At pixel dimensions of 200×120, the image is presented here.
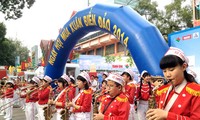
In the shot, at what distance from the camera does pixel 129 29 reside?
6375mm

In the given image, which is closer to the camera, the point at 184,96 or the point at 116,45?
the point at 184,96

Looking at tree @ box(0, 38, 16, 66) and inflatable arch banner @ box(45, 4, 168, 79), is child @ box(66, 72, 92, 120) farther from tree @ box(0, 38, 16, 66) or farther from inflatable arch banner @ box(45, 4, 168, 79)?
tree @ box(0, 38, 16, 66)

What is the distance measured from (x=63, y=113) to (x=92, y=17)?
3209 mm

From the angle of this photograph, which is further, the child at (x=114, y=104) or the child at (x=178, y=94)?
the child at (x=114, y=104)

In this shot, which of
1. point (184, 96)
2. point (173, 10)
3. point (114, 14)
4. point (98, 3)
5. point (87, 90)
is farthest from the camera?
point (173, 10)

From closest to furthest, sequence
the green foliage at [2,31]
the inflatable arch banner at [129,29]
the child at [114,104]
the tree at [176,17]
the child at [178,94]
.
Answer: the child at [178,94], the child at [114,104], the inflatable arch banner at [129,29], the tree at [176,17], the green foliage at [2,31]

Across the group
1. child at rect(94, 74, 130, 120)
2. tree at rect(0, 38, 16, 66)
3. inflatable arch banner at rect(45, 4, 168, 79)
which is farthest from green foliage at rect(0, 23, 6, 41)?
child at rect(94, 74, 130, 120)

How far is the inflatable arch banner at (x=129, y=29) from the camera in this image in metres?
5.95

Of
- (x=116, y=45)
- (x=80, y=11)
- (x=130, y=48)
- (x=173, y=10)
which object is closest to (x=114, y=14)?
(x=130, y=48)

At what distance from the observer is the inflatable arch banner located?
5945 millimetres

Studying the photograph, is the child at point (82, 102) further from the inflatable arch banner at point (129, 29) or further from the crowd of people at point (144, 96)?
the inflatable arch banner at point (129, 29)

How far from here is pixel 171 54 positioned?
2.23m

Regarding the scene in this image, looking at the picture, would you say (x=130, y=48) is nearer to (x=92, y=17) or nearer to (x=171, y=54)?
(x=92, y=17)

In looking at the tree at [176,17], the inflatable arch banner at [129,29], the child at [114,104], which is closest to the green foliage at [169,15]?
the tree at [176,17]
